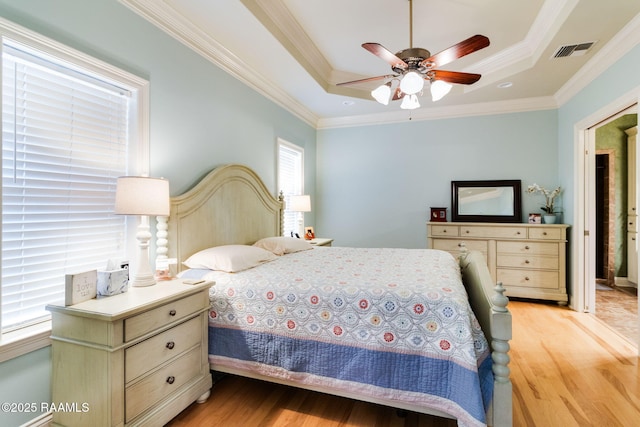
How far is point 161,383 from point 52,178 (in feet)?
4.05

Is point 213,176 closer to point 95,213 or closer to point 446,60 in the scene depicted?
point 95,213

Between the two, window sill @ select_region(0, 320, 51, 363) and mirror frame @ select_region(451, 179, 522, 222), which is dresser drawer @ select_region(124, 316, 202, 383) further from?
mirror frame @ select_region(451, 179, 522, 222)

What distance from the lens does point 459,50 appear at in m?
2.16

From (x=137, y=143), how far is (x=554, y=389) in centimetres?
324

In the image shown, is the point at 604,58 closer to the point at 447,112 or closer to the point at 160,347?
the point at 447,112

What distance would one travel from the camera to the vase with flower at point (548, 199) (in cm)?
403

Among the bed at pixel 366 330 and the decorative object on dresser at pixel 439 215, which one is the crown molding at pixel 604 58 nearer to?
the decorative object on dresser at pixel 439 215

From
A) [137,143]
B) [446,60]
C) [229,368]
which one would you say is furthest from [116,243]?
[446,60]

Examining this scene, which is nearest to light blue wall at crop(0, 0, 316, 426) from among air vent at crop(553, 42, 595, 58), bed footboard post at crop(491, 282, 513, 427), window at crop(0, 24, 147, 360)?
window at crop(0, 24, 147, 360)

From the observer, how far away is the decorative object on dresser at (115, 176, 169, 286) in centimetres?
173

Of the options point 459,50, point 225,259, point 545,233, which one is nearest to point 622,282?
point 545,233

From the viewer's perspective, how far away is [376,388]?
1.67 metres

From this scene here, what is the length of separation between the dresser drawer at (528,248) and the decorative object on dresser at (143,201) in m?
3.95

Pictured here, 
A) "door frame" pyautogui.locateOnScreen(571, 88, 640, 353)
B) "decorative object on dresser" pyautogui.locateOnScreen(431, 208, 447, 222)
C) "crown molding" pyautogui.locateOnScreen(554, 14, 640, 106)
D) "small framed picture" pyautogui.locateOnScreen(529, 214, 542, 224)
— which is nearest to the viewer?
"crown molding" pyautogui.locateOnScreen(554, 14, 640, 106)
